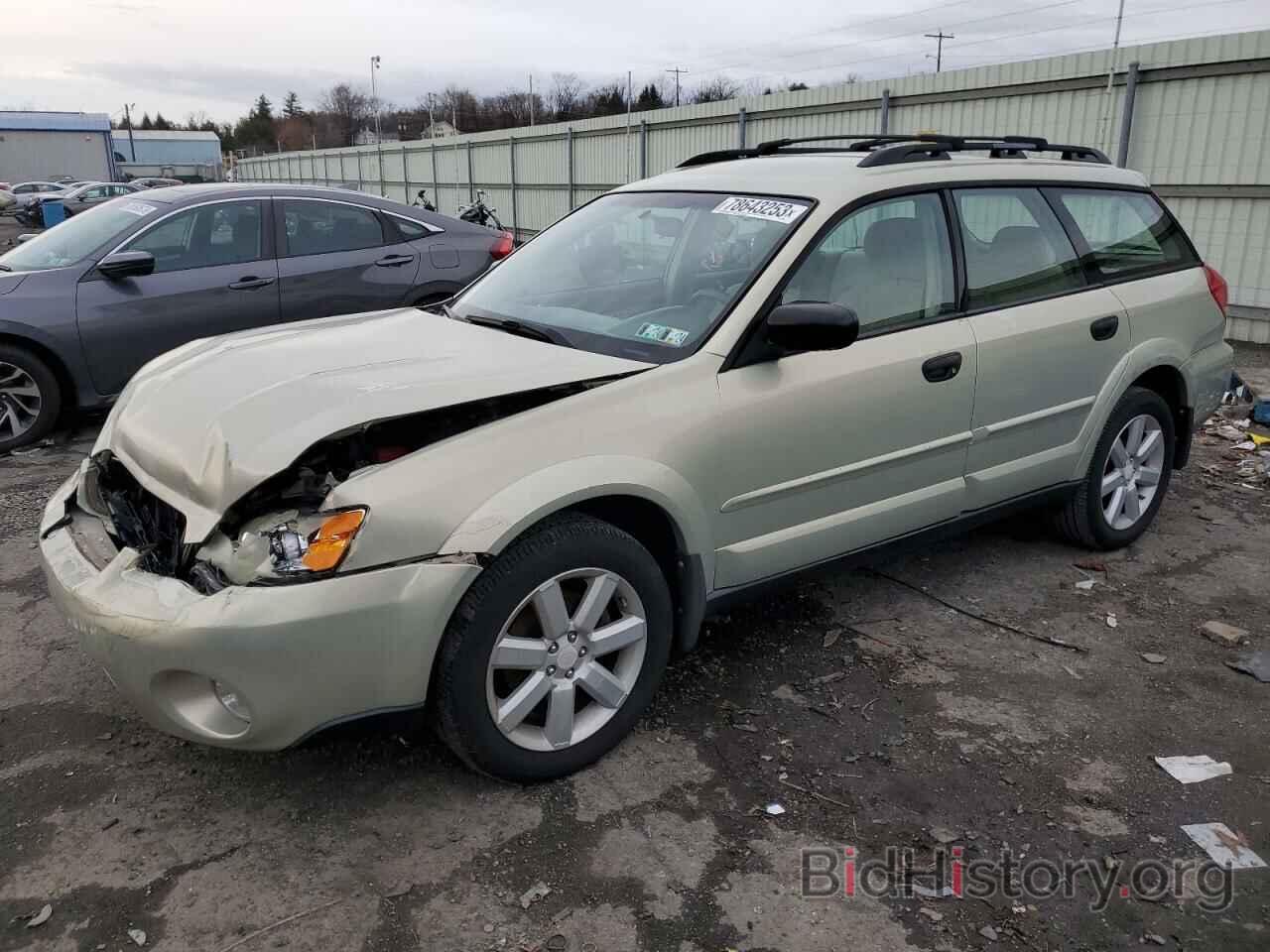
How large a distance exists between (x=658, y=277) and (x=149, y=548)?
1888 millimetres

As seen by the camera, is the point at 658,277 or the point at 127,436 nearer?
the point at 127,436

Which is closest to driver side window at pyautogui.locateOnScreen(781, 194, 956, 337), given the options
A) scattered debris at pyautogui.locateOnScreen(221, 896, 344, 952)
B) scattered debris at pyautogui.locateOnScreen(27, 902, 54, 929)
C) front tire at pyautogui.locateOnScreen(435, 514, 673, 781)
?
front tire at pyautogui.locateOnScreen(435, 514, 673, 781)

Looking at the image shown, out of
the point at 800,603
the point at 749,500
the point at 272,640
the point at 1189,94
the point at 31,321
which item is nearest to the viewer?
the point at 272,640

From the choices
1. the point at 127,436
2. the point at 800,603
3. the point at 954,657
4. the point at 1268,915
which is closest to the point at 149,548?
the point at 127,436

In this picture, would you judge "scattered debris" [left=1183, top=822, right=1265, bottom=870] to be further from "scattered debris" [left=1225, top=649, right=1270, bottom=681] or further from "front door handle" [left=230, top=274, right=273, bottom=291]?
"front door handle" [left=230, top=274, right=273, bottom=291]

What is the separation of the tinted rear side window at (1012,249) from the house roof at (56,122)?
231ft

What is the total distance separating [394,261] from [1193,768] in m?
6.07

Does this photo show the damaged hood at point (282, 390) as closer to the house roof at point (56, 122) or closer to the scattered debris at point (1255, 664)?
the scattered debris at point (1255, 664)

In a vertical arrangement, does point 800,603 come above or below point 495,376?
below

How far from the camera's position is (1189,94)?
948cm

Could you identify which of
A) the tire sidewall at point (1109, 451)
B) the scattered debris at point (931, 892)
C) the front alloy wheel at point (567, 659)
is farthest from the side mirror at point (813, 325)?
the tire sidewall at point (1109, 451)

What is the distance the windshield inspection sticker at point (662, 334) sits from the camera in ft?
10.4

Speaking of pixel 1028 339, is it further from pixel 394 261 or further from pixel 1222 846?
pixel 394 261

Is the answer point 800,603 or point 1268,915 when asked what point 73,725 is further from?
point 1268,915
